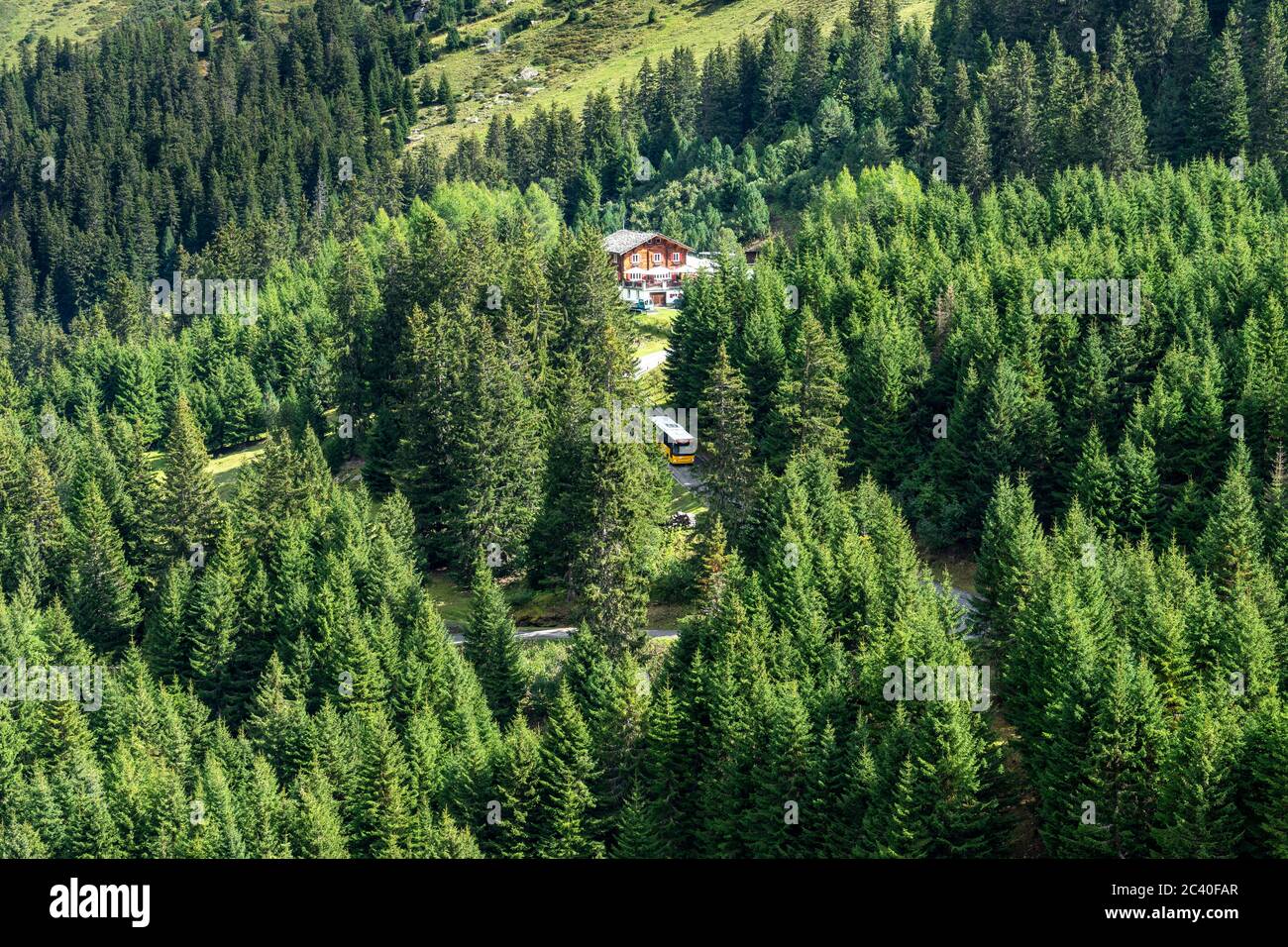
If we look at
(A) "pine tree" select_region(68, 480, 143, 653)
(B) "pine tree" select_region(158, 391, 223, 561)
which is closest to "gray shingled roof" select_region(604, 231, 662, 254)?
(B) "pine tree" select_region(158, 391, 223, 561)

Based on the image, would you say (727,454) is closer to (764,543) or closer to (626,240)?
(764,543)

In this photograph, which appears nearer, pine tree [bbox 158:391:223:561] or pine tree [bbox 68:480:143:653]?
pine tree [bbox 68:480:143:653]
